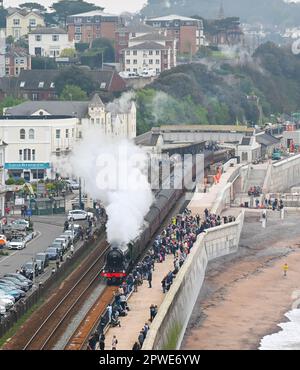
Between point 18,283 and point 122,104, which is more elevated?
point 122,104

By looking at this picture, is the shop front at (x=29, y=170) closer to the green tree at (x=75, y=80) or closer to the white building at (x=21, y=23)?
the green tree at (x=75, y=80)

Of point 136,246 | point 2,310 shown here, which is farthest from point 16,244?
point 2,310

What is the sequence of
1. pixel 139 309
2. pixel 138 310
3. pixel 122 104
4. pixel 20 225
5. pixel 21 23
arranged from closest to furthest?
pixel 138 310
pixel 139 309
pixel 20 225
pixel 122 104
pixel 21 23

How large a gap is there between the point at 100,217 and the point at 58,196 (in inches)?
278

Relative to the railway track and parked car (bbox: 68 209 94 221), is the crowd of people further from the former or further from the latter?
parked car (bbox: 68 209 94 221)

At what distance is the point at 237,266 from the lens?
187 ft

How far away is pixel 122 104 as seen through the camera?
97.0 meters

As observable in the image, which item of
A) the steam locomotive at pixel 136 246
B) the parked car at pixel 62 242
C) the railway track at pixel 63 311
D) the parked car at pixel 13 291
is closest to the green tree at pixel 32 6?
the steam locomotive at pixel 136 246

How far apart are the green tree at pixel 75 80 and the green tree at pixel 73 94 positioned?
7.04ft

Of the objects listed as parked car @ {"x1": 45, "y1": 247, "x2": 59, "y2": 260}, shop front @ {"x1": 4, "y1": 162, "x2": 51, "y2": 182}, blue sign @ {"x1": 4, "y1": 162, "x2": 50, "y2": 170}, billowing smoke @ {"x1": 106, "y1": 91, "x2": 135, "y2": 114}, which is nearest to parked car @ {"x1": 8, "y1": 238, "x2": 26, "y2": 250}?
parked car @ {"x1": 45, "y1": 247, "x2": 59, "y2": 260}

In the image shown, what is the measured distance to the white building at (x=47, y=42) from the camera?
484 ft

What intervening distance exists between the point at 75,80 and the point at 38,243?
56.4m

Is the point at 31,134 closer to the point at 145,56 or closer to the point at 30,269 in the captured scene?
the point at 30,269
